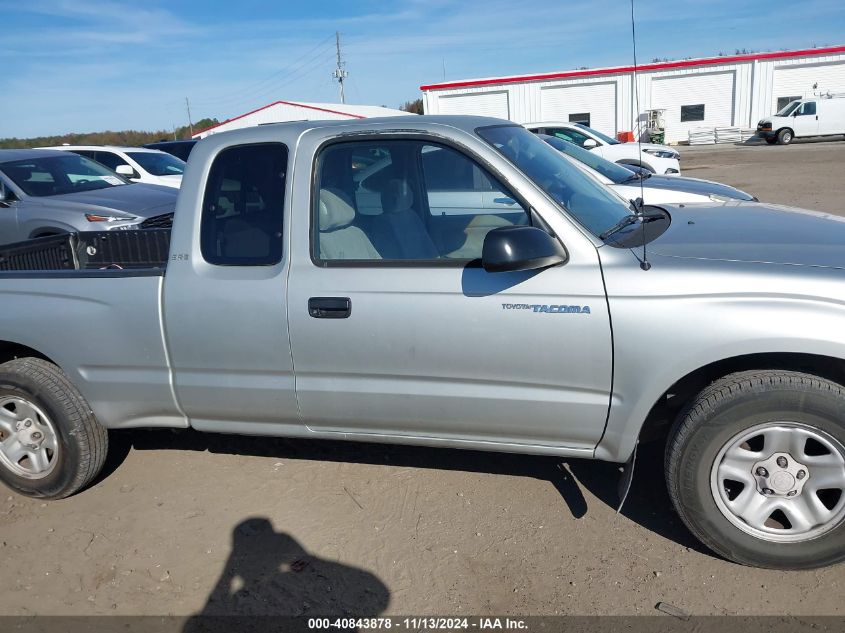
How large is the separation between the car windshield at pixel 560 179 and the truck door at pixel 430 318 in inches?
7.0

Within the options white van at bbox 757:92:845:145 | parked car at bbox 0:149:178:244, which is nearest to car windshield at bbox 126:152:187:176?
parked car at bbox 0:149:178:244

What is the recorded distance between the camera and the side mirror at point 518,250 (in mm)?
2922

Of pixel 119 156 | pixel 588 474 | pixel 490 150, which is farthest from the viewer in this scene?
pixel 119 156

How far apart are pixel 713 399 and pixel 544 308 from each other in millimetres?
766

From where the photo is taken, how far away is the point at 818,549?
2.95m

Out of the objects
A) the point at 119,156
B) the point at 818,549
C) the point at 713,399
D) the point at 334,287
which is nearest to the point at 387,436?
the point at 334,287

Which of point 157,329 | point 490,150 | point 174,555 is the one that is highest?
point 490,150

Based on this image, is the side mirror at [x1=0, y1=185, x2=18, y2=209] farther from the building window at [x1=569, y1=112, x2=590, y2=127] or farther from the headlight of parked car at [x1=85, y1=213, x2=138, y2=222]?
the building window at [x1=569, y1=112, x2=590, y2=127]

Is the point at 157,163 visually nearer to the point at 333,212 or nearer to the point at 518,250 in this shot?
the point at 333,212

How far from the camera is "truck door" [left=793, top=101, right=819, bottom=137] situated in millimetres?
31969

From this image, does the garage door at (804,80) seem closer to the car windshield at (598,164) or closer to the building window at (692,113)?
the building window at (692,113)

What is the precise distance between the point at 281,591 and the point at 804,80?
145ft

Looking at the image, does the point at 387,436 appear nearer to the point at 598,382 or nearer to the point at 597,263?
the point at 598,382

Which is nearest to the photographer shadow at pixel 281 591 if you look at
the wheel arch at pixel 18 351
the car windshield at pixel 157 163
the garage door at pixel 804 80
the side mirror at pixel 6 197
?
the wheel arch at pixel 18 351
